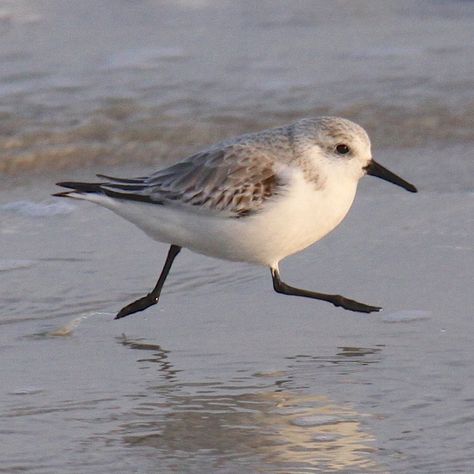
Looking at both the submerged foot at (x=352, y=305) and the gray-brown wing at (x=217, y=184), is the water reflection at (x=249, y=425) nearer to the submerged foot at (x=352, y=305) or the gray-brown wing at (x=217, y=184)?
the submerged foot at (x=352, y=305)

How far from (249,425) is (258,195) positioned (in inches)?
45.9

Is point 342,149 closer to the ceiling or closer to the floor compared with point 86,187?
closer to the ceiling

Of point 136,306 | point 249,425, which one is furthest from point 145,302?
point 249,425

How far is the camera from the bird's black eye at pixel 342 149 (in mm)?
5074

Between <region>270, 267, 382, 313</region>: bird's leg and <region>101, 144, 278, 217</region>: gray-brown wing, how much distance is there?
13.6 inches

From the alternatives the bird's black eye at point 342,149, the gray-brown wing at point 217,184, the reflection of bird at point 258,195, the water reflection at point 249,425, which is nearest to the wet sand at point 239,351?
the water reflection at point 249,425

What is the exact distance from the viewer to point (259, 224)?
496cm

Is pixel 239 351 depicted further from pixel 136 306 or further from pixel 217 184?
pixel 217 184

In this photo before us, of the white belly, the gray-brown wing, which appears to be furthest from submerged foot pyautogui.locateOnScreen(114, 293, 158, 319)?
the gray-brown wing

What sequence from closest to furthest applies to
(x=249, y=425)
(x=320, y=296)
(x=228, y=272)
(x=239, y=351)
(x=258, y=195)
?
(x=249, y=425) → (x=239, y=351) → (x=258, y=195) → (x=320, y=296) → (x=228, y=272)

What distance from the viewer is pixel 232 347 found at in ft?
15.7

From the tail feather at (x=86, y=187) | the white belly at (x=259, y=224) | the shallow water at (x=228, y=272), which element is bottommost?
the shallow water at (x=228, y=272)

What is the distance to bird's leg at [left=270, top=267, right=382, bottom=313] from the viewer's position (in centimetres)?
496

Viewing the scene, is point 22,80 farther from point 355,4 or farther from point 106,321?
point 106,321
